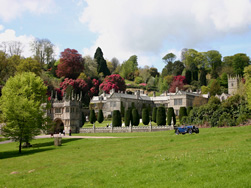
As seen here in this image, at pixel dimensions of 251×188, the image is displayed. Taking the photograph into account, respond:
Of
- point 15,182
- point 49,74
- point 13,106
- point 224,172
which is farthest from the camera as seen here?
point 49,74

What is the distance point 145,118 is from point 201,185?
56929mm

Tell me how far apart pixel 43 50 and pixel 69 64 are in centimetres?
2372

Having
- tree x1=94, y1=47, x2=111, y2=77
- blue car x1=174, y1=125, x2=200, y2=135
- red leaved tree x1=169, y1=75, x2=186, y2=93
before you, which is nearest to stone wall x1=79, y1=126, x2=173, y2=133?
blue car x1=174, y1=125, x2=200, y2=135

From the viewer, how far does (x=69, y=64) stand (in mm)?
109312

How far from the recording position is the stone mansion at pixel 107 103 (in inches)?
2371

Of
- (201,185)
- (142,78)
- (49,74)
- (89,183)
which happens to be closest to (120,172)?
(89,183)

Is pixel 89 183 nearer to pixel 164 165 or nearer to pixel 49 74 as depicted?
pixel 164 165

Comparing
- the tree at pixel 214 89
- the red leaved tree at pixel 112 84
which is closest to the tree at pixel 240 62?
the tree at pixel 214 89

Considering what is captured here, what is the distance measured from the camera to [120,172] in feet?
50.9

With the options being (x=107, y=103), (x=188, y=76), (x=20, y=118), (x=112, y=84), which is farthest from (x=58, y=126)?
(x=188, y=76)

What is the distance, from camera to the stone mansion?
60.2 metres

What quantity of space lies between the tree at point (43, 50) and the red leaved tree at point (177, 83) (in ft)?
179

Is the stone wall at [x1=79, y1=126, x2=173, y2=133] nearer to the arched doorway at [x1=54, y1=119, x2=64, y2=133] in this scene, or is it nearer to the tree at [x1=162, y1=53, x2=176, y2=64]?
the arched doorway at [x1=54, y1=119, x2=64, y2=133]

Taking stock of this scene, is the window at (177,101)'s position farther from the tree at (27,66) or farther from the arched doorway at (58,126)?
the tree at (27,66)
